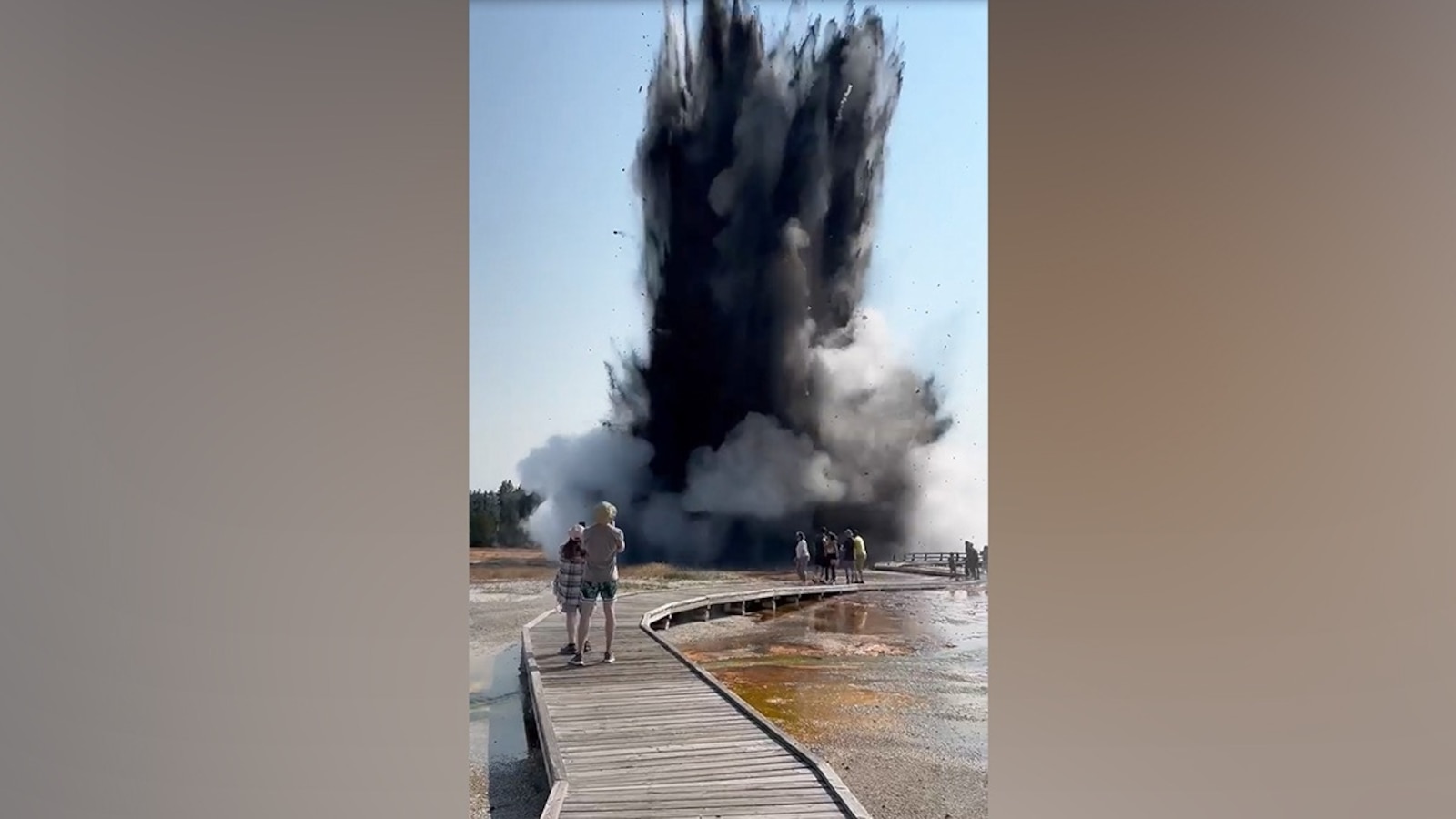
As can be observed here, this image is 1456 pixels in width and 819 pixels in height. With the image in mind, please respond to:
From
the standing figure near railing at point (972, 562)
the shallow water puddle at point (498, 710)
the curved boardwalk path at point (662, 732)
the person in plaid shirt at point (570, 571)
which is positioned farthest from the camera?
the standing figure near railing at point (972, 562)

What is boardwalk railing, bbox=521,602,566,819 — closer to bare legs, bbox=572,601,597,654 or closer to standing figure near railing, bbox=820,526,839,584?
bare legs, bbox=572,601,597,654

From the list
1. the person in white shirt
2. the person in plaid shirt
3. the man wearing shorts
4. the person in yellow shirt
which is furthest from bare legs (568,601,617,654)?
the person in yellow shirt

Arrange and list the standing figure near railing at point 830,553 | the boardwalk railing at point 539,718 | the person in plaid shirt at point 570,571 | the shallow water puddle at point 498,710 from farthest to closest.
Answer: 1. the standing figure near railing at point 830,553
2. the shallow water puddle at point 498,710
3. the person in plaid shirt at point 570,571
4. the boardwalk railing at point 539,718

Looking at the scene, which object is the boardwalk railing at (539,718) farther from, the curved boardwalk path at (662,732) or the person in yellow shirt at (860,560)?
the person in yellow shirt at (860,560)

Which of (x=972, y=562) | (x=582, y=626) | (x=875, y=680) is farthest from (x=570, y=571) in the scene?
(x=972, y=562)

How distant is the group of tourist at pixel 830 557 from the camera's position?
5.68 m

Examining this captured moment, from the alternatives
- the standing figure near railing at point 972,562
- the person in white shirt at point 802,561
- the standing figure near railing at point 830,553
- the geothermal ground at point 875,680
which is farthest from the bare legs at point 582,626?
the standing figure near railing at point 972,562

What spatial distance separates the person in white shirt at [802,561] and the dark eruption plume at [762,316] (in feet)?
0.24

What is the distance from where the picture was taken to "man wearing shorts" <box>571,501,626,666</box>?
4.99 meters

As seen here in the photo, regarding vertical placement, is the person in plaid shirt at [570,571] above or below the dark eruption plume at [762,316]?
below

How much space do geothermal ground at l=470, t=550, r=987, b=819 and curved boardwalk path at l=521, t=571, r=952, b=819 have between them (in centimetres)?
12
